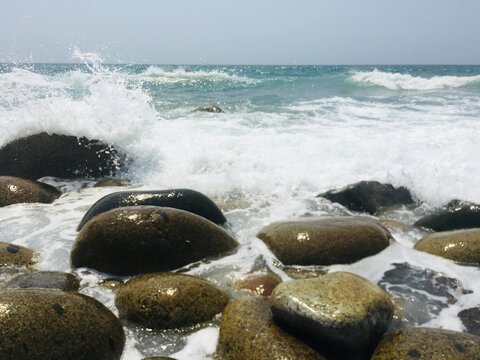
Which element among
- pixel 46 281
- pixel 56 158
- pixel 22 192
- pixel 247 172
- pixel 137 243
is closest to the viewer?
pixel 46 281

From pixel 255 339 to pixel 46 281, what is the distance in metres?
1.59

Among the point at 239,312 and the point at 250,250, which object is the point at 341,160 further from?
the point at 239,312

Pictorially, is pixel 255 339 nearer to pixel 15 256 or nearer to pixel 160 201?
pixel 160 201

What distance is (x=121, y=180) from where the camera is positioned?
599 cm

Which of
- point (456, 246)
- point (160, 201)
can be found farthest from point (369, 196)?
point (160, 201)

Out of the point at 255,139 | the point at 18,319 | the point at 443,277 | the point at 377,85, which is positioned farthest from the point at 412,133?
the point at 377,85

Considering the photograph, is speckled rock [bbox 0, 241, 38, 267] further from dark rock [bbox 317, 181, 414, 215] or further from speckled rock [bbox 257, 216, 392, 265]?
dark rock [bbox 317, 181, 414, 215]

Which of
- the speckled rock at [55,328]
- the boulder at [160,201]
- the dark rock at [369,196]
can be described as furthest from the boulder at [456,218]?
the speckled rock at [55,328]

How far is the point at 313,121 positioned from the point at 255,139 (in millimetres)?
3089

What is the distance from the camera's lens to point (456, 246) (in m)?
3.34

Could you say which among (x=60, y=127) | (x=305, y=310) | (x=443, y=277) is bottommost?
(x=443, y=277)

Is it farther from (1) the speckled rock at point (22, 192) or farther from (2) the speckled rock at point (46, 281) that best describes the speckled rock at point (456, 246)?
(1) the speckled rock at point (22, 192)

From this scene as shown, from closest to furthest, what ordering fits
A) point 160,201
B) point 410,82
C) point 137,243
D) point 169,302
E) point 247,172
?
point 169,302 < point 137,243 < point 160,201 < point 247,172 < point 410,82

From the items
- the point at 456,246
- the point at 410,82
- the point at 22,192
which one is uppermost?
the point at 410,82
